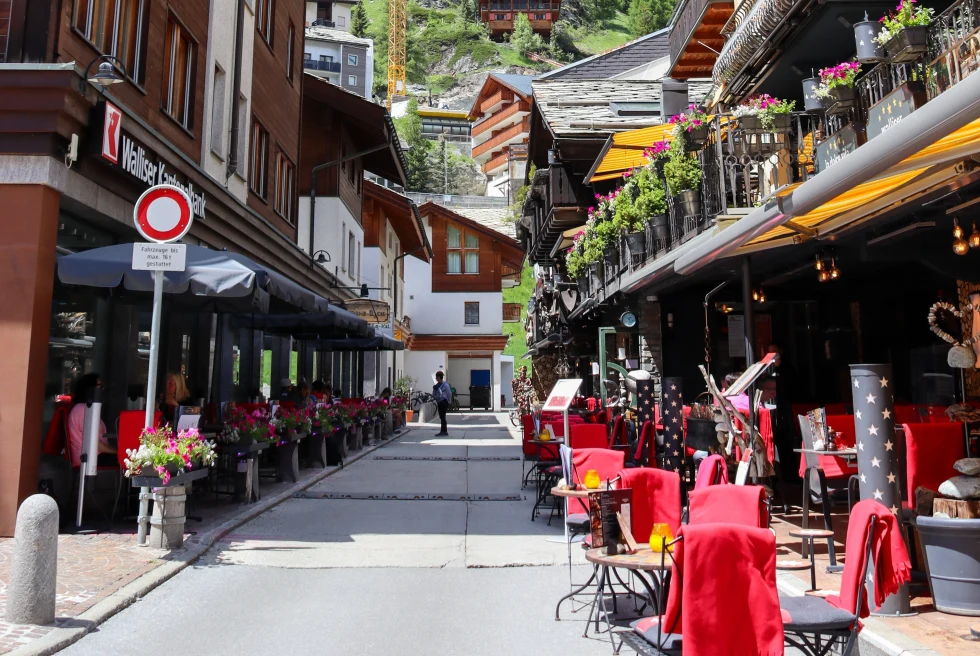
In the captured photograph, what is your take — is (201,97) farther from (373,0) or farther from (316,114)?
(373,0)

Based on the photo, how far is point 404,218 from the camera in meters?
36.4

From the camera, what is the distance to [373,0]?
15750 cm

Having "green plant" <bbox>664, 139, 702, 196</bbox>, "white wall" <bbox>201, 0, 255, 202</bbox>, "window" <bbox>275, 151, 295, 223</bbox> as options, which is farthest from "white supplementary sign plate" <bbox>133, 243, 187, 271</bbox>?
"window" <bbox>275, 151, 295, 223</bbox>

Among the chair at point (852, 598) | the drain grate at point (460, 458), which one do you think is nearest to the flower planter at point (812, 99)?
the chair at point (852, 598)

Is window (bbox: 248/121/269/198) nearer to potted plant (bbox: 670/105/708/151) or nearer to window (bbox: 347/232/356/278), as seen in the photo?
window (bbox: 347/232/356/278)

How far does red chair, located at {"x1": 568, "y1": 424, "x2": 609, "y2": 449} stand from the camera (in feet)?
32.4

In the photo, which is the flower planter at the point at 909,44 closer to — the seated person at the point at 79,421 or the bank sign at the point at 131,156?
the bank sign at the point at 131,156

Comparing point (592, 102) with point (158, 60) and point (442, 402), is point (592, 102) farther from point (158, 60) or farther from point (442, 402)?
point (158, 60)

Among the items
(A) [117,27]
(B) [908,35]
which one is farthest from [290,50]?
(B) [908,35]

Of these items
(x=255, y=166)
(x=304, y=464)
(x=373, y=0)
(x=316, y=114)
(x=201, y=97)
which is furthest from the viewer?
(x=373, y=0)

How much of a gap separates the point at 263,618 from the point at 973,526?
15.9 ft

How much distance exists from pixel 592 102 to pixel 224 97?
30.2 ft

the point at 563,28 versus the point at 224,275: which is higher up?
the point at 563,28

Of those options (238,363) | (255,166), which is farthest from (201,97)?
(238,363)
